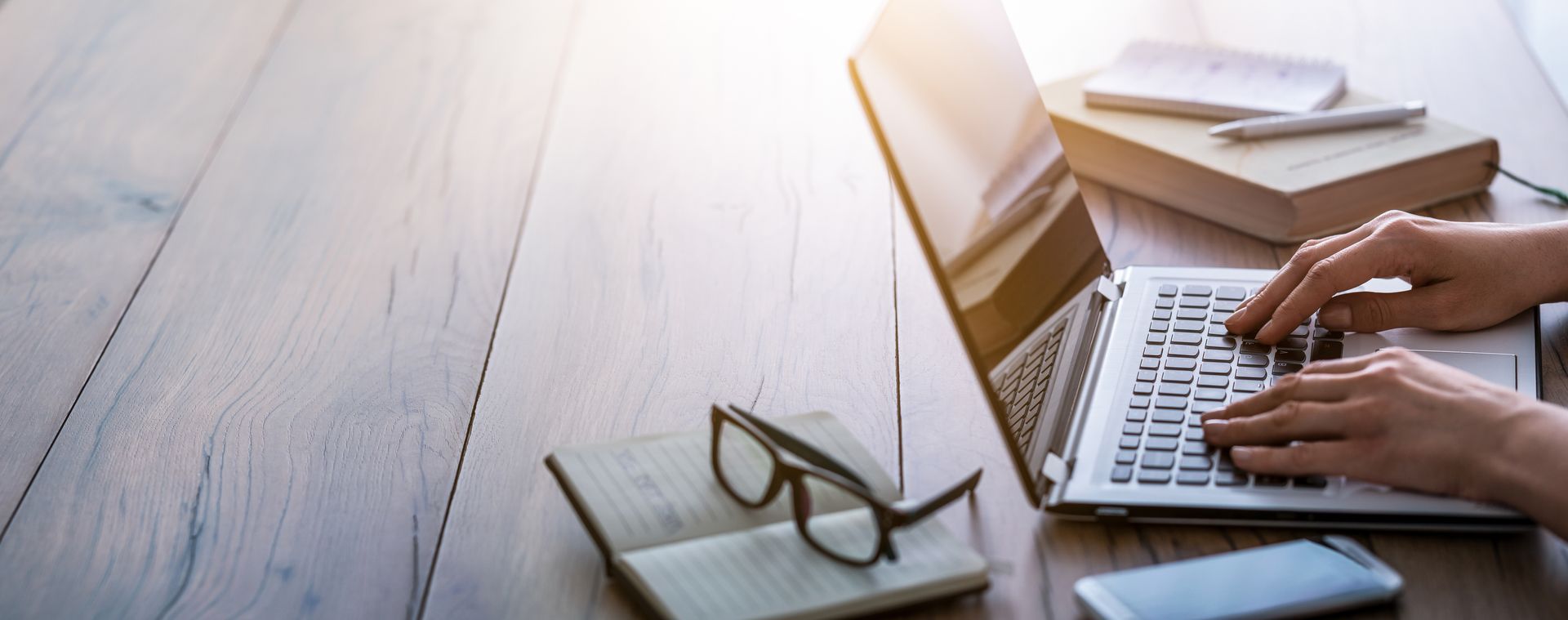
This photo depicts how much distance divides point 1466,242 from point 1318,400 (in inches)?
10.0

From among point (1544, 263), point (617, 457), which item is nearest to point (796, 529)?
point (617, 457)

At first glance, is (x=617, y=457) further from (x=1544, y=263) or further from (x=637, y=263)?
(x=1544, y=263)

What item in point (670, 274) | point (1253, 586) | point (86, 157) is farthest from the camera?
point (86, 157)

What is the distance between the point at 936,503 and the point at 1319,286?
0.36 metres

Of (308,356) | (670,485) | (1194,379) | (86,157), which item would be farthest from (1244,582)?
(86,157)

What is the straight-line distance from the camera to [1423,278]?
0.96 m

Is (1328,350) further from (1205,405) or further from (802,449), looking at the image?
(802,449)

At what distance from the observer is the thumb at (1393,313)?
944 millimetres

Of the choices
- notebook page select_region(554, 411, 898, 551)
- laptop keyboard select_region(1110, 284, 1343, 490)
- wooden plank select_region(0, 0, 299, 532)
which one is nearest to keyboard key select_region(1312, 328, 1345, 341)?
laptop keyboard select_region(1110, 284, 1343, 490)

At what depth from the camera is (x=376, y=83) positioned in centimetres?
157

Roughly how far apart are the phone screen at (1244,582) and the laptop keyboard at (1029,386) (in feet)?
0.36

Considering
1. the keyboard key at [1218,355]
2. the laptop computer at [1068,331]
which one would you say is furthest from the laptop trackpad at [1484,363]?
the keyboard key at [1218,355]

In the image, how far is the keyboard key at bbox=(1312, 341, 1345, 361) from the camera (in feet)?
3.01

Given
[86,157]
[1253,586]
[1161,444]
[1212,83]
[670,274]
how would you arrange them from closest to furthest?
[1253,586] < [1161,444] < [670,274] < [1212,83] < [86,157]
